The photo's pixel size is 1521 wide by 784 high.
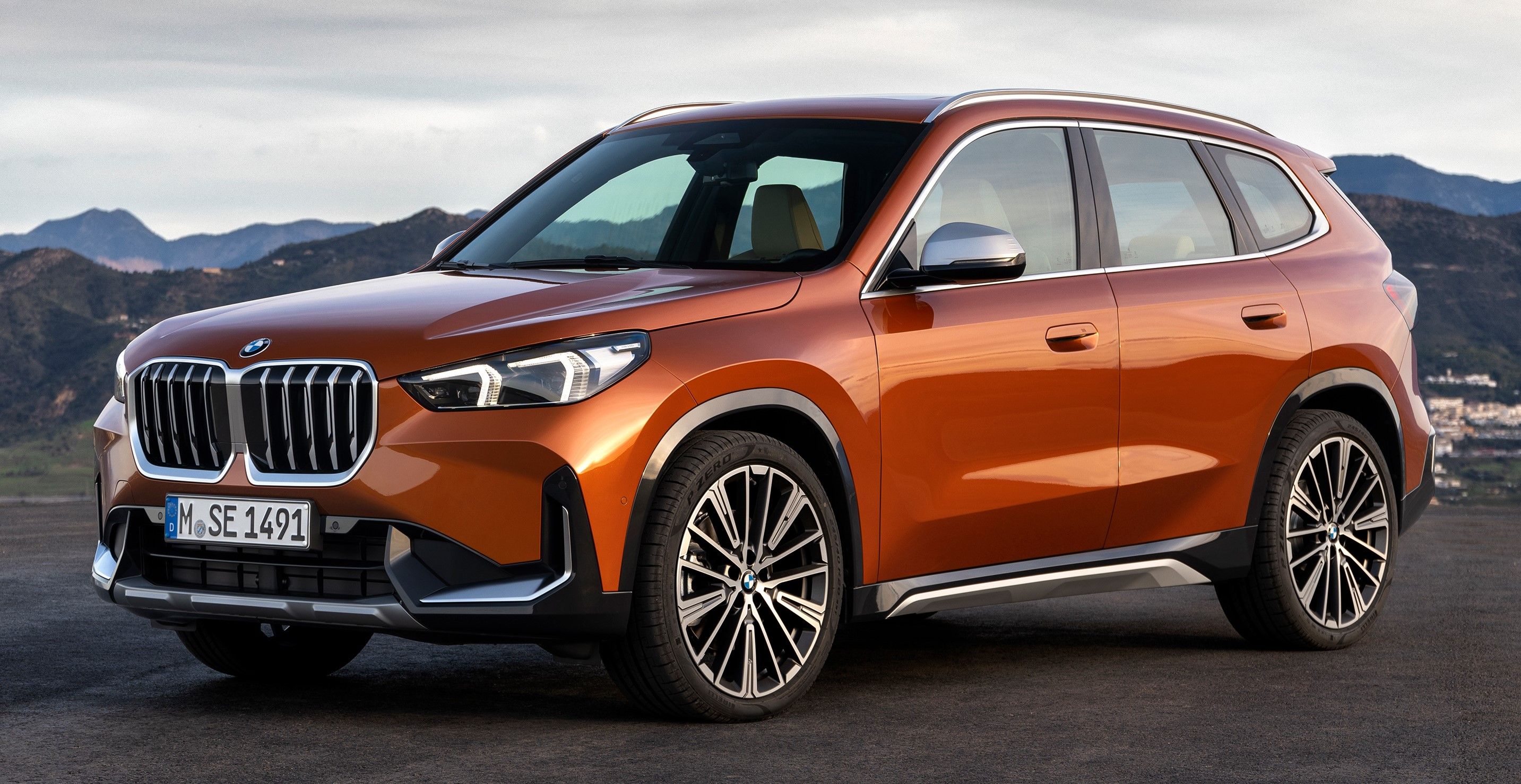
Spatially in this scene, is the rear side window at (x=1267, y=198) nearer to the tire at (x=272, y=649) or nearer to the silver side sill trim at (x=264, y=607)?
the tire at (x=272, y=649)

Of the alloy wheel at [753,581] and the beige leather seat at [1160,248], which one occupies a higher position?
the beige leather seat at [1160,248]

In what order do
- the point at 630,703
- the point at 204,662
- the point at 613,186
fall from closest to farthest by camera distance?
the point at 630,703 < the point at 204,662 < the point at 613,186

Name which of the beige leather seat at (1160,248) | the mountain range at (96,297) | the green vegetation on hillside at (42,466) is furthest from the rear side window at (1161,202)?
the mountain range at (96,297)

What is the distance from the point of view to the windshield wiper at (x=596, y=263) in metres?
5.83

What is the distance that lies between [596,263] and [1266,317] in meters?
2.59

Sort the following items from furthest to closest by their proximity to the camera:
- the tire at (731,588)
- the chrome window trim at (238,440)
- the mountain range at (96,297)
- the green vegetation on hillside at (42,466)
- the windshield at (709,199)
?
1. the mountain range at (96,297)
2. the green vegetation on hillside at (42,466)
3. the windshield at (709,199)
4. the tire at (731,588)
5. the chrome window trim at (238,440)

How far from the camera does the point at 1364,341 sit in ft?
23.3

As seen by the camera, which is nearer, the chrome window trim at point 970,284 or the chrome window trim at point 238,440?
the chrome window trim at point 238,440

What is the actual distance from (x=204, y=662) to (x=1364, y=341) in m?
4.62

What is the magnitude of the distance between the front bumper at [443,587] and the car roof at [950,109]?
217cm

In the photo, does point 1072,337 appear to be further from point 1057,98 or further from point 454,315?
point 454,315

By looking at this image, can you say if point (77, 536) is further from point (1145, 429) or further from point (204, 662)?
point (1145, 429)

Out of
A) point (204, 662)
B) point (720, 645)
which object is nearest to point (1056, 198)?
point (720, 645)

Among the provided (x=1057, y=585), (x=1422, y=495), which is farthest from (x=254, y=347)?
(x=1422, y=495)
